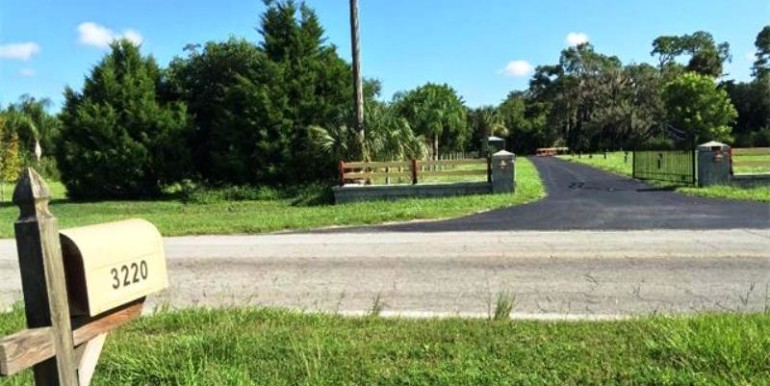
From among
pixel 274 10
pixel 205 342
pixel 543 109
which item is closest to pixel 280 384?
pixel 205 342

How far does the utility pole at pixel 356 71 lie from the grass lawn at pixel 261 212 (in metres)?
3.19

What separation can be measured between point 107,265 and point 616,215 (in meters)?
13.4

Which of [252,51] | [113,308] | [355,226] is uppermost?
[252,51]

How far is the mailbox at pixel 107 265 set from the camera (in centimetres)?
235

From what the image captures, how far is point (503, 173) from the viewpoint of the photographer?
19344mm

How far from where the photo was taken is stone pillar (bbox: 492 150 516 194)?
19.2 m

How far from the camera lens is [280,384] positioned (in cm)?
391

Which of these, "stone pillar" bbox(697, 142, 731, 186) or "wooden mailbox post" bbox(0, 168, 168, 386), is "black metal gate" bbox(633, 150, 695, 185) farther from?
"wooden mailbox post" bbox(0, 168, 168, 386)

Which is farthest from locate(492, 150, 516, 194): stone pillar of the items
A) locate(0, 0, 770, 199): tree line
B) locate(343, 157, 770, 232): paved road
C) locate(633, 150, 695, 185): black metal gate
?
locate(633, 150, 695, 185): black metal gate

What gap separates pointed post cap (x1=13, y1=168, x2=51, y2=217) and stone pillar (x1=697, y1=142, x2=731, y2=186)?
1995cm

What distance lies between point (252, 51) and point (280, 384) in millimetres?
23187

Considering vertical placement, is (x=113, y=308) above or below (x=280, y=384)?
above

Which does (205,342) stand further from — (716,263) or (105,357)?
(716,263)

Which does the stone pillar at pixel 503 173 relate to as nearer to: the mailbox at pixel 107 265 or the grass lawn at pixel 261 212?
the grass lawn at pixel 261 212
